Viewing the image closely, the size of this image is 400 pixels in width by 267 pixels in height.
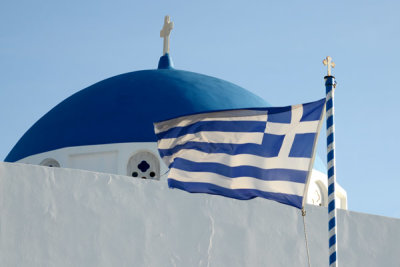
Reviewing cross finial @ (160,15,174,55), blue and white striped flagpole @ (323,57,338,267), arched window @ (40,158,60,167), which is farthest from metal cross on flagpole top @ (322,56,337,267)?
cross finial @ (160,15,174,55)

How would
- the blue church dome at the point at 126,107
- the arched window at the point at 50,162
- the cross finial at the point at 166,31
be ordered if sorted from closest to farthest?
1. the blue church dome at the point at 126,107
2. the arched window at the point at 50,162
3. the cross finial at the point at 166,31

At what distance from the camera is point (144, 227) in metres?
8.38

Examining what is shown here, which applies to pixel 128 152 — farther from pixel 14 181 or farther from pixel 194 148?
pixel 194 148

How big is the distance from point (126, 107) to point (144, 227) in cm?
319

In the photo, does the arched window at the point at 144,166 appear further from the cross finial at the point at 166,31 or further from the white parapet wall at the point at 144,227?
the cross finial at the point at 166,31

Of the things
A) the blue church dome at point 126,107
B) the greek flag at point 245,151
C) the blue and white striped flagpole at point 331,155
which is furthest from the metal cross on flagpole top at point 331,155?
the blue church dome at point 126,107

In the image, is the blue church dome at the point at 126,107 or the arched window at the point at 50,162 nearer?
the blue church dome at the point at 126,107

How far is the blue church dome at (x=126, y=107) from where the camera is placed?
1104 cm

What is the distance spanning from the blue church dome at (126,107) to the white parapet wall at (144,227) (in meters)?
2.40

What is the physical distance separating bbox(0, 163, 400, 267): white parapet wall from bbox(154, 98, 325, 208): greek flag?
1.65m

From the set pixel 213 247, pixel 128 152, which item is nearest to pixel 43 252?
pixel 213 247

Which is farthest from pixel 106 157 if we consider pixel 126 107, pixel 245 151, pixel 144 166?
pixel 245 151

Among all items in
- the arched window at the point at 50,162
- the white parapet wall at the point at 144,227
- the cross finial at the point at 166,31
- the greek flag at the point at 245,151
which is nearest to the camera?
the greek flag at the point at 245,151

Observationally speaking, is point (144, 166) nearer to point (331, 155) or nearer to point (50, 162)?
point (50, 162)
